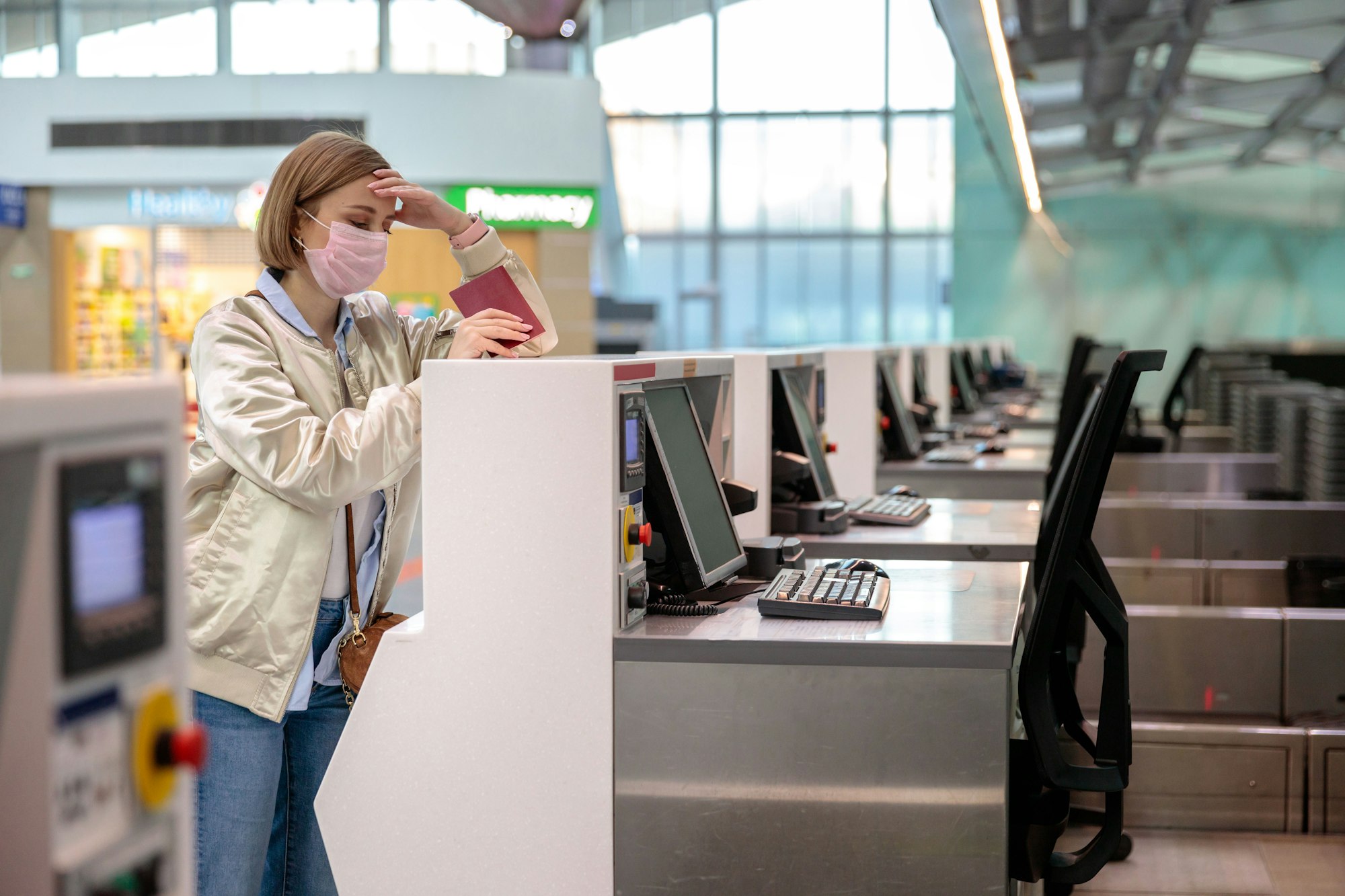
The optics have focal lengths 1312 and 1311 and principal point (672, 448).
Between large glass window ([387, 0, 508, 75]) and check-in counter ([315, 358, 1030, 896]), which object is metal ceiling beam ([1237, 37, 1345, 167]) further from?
large glass window ([387, 0, 508, 75])

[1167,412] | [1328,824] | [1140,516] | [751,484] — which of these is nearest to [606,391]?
[751,484]

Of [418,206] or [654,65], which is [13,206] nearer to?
[654,65]

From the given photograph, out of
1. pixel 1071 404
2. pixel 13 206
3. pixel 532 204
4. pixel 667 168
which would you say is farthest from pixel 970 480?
pixel 667 168

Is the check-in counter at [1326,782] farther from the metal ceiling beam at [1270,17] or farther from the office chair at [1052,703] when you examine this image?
the metal ceiling beam at [1270,17]

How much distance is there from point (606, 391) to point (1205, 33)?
5.05 meters

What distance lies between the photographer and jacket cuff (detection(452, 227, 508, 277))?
2195 millimetres

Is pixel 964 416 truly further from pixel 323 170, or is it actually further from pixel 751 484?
pixel 323 170

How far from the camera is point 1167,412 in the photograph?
26.1 feet

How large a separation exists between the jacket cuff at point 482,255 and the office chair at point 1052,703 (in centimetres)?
102

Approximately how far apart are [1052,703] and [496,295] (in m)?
1.12

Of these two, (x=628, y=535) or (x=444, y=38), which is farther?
(x=444, y=38)

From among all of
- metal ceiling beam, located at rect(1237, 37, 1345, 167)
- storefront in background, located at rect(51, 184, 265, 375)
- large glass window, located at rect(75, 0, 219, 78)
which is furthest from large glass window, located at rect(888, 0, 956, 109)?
storefront in background, located at rect(51, 184, 265, 375)

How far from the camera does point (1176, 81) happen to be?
23.6 ft

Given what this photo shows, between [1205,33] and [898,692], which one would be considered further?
[1205,33]
